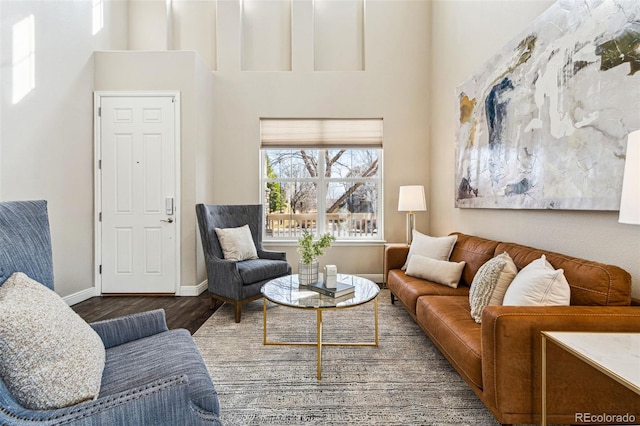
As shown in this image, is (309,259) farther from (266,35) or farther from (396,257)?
(266,35)

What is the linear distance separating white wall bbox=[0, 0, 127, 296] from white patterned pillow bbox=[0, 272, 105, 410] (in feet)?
7.62

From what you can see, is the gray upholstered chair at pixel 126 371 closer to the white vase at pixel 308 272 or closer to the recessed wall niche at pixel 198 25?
the white vase at pixel 308 272

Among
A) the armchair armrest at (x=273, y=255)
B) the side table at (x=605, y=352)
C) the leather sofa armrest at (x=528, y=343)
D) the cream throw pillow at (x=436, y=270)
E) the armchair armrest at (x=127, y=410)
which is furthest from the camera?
the armchair armrest at (x=273, y=255)

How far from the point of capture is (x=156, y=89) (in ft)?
11.8

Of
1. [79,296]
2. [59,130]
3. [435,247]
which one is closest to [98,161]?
[59,130]

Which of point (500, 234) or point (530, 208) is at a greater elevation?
point (530, 208)

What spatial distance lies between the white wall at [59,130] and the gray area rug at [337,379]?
188cm

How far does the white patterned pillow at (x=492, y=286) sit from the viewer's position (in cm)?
181

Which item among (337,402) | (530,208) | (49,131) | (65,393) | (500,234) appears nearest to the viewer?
(65,393)

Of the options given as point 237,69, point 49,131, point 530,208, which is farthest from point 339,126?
point 49,131

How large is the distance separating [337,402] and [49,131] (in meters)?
3.55

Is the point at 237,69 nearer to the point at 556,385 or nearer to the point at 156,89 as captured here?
the point at 156,89

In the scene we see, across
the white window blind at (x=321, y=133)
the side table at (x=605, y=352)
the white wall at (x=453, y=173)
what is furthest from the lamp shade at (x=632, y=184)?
the white window blind at (x=321, y=133)

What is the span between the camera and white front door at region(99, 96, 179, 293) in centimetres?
357
